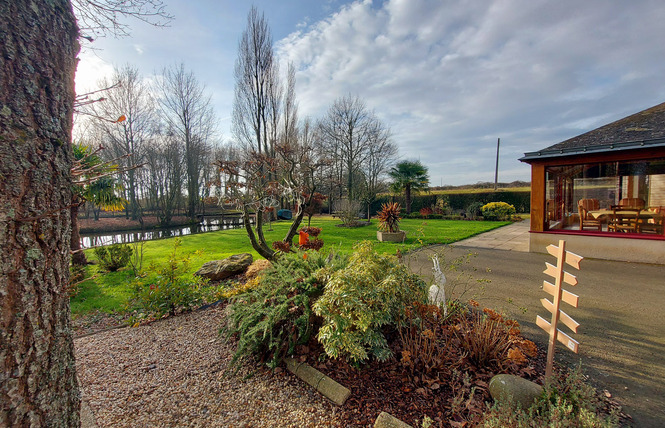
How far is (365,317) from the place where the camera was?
2018mm

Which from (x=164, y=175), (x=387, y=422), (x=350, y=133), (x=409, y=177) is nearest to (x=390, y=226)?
(x=387, y=422)

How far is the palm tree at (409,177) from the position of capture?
63.2 ft

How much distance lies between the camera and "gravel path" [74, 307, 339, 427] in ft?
5.96

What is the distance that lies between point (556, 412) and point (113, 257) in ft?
26.1

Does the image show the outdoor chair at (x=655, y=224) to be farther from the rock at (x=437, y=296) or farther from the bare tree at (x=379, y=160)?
the bare tree at (x=379, y=160)

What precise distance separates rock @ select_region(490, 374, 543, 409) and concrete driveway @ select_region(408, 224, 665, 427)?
64 cm

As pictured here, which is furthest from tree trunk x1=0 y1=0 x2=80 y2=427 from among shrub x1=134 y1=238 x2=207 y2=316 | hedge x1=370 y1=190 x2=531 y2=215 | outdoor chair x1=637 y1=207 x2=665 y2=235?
hedge x1=370 y1=190 x2=531 y2=215

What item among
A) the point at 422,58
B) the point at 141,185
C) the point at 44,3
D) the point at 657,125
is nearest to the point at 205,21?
the point at 44,3

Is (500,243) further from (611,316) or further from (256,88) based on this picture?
(256,88)

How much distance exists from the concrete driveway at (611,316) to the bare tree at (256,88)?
14.4 metres

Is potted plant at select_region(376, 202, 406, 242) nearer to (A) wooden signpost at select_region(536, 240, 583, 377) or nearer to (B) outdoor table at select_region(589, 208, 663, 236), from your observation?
(B) outdoor table at select_region(589, 208, 663, 236)

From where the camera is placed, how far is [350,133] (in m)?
21.5

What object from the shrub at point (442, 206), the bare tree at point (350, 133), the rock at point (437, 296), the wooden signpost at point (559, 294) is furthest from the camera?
the bare tree at point (350, 133)

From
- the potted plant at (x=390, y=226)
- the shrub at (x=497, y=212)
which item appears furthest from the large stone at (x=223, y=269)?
the shrub at (x=497, y=212)
